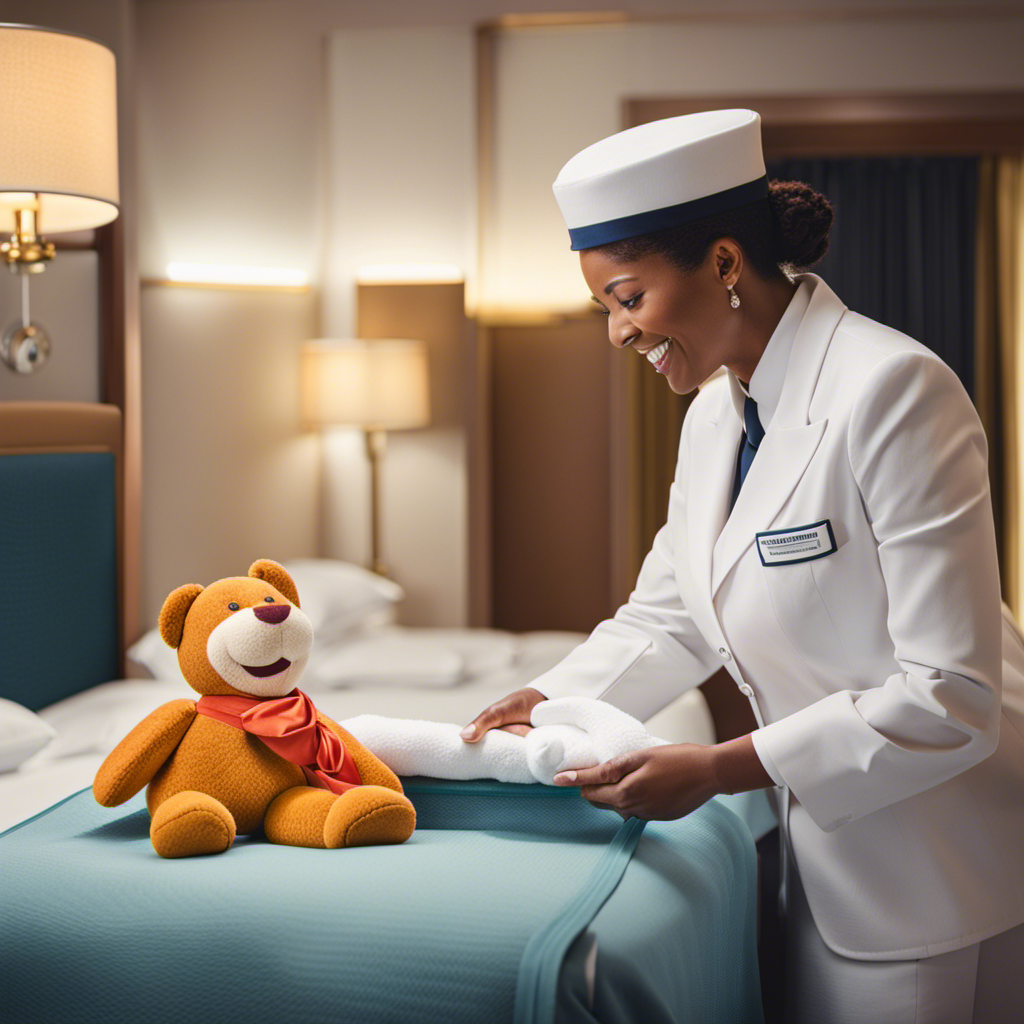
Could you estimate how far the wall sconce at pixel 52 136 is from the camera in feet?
6.56

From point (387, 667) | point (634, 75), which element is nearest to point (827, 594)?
point (387, 667)

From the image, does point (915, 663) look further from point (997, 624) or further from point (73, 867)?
point (73, 867)

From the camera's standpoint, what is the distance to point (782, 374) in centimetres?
130

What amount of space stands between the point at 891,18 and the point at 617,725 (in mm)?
3648

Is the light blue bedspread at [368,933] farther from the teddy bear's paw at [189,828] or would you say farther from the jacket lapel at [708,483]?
the jacket lapel at [708,483]

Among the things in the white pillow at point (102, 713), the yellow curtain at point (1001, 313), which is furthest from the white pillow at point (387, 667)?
the yellow curtain at point (1001, 313)

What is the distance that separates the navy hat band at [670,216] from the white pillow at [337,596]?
6.33 feet

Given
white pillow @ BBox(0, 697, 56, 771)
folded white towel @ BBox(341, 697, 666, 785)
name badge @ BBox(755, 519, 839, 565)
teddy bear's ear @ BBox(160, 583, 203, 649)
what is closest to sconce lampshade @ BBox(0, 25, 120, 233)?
white pillow @ BBox(0, 697, 56, 771)

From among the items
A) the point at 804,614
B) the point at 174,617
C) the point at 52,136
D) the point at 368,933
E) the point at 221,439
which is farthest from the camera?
the point at 221,439

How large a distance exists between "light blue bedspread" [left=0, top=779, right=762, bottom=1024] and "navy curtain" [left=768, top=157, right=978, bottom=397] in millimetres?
4265

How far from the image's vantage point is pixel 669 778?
111 cm

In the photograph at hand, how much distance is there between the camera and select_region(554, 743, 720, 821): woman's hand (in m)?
1.11

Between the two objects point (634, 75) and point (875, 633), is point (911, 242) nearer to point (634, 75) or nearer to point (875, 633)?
point (634, 75)

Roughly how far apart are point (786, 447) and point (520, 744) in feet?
1.59
